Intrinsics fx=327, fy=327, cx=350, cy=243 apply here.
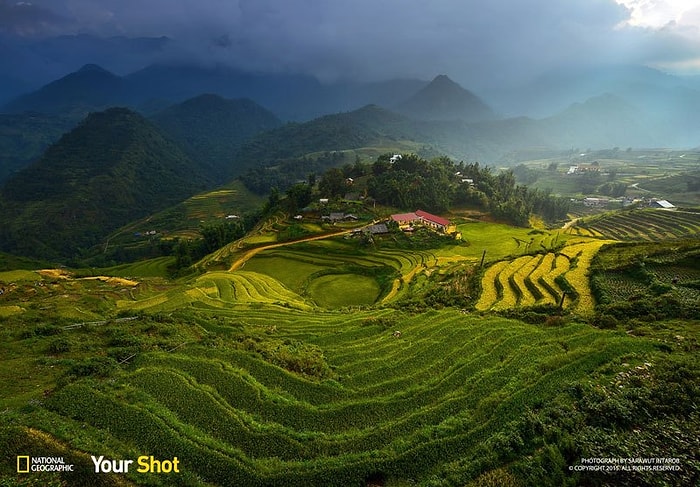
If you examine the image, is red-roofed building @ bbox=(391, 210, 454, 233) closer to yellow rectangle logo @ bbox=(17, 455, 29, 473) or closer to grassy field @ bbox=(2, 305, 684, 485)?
grassy field @ bbox=(2, 305, 684, 485)

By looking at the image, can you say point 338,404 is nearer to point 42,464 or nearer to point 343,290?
point 42,464

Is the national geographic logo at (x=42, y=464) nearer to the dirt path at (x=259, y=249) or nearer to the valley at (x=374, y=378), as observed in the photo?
the valley at (x=374, y=378)

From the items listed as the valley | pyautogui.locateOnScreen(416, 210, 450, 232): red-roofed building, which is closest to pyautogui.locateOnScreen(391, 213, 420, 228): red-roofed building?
pyautogui.locateOnScreen(416, 210, 450, 232): red-roofed building

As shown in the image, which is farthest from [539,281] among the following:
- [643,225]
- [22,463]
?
[643,225]

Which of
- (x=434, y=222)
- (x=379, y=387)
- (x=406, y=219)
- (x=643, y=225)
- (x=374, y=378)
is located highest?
(x=406, y=219)

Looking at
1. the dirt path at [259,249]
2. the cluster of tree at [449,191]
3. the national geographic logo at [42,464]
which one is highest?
the cluster of tree at [449,191]

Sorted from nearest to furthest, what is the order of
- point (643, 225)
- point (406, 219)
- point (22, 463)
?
point (22, 463), point (406, 219), point (643, 225)

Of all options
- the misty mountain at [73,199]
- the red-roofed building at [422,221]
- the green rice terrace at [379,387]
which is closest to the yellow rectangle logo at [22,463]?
the green rice terrace at [379,387]
